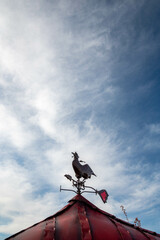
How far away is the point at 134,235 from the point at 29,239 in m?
2.47

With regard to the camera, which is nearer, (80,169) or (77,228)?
(77,228)

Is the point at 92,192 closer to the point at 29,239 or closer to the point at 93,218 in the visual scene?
the point at 93,218

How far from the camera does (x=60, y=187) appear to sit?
512 centimetres

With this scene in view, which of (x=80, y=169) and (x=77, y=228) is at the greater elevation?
(x=80, y=169)

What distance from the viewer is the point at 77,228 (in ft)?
10.8

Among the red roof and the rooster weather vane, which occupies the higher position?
the rooster weather vane

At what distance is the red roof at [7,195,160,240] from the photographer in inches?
123

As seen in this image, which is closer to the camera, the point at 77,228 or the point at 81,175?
the point at 77,228

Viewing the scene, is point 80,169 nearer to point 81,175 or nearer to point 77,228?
point 81,175

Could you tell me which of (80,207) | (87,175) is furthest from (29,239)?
(87,175)

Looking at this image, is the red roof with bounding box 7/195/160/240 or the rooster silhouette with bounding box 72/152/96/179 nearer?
the red roof with bounding box 7/195/160/240

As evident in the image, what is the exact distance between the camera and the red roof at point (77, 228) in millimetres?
3131

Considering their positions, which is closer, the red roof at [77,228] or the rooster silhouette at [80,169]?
the red roof at [77,228]

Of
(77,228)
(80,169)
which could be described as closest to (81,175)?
(80,169)
